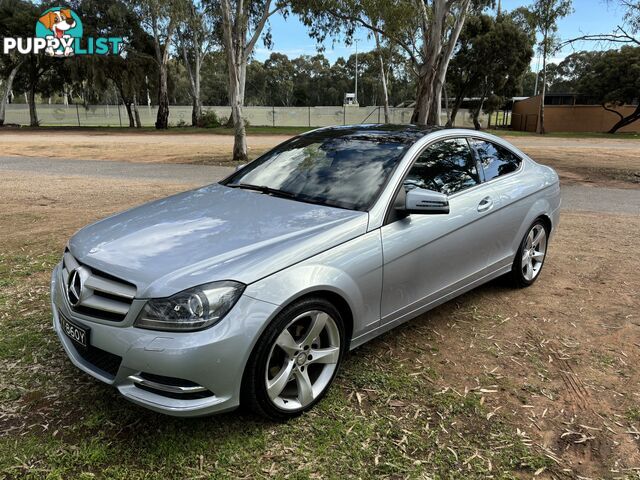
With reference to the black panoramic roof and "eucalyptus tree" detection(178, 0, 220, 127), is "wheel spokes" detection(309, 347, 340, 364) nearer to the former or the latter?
the black panoramic roof

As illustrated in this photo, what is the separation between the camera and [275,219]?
10.3 ft

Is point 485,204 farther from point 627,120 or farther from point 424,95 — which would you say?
point 627,120

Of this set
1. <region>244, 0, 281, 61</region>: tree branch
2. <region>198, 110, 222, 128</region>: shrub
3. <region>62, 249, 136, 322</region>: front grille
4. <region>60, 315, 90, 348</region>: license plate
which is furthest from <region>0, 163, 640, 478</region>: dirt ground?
<region>198, 110, 222, 128</region>: shrub

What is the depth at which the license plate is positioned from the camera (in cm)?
265

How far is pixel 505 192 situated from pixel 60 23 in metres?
42.8

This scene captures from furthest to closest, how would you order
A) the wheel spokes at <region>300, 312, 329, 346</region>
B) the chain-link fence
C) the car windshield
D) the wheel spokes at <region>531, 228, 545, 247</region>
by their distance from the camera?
the chain-link fence < the wheel spokes at <region>531, 228, 545, 247</region> < the car windshield < the wheel spokes at <region>300, 312, 329, 346</region>

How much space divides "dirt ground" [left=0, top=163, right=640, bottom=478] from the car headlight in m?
1.08

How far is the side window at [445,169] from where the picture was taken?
371cm

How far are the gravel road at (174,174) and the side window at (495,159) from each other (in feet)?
17.3

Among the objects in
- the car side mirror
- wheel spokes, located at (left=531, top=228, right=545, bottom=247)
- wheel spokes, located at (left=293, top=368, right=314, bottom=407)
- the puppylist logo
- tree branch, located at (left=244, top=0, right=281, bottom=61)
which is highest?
the puppylist logo

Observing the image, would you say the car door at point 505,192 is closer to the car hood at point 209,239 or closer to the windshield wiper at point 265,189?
the car hood at point 209,239

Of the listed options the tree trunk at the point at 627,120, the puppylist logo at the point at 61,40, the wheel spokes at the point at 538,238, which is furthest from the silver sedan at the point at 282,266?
the tree trunk at the point at 627,120

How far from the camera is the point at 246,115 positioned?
5031cm

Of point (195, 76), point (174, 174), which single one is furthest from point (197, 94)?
point (174, 174)
